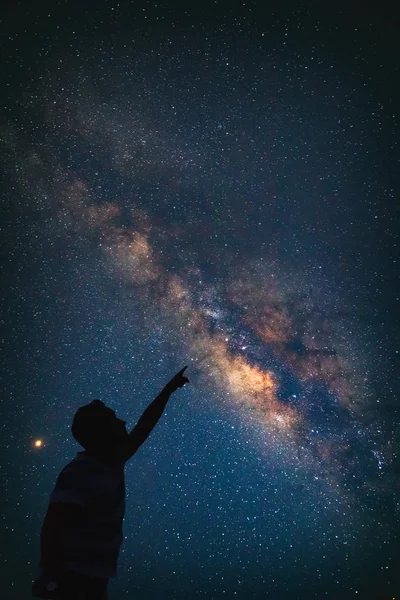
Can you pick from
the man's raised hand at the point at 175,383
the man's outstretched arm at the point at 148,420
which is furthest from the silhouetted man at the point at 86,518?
the man's raised hand at the point at 175,383

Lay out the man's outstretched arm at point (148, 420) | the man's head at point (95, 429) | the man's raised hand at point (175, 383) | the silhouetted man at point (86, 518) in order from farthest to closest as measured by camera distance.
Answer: the man's raised hand at point (175, 383) < the man's outstretched arm at point (148, 420) < the man's head at point (95, 429) < the silhouetted man at point (86, 518)

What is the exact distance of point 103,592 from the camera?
1497mm

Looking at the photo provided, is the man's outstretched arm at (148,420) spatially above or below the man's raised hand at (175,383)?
below

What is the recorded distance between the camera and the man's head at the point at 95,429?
167 cm

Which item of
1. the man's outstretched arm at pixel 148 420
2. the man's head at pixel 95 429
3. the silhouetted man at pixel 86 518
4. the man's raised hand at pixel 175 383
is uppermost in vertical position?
the man's raised hand at pixel 175 383

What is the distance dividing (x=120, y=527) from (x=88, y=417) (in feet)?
1.80

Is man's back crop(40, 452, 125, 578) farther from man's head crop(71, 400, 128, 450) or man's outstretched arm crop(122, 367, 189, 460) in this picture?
man's outstretched arm crop(122, 367, 189, 460)

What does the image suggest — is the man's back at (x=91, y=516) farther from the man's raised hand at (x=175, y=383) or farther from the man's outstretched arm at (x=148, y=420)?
the man's raised hand at (x=175, y=383)

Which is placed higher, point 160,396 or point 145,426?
point 160,396

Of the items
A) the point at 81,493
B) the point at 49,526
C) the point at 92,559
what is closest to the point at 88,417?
the point at 81,493

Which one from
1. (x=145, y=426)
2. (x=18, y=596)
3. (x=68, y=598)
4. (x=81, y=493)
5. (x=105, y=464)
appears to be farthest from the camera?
(x=18, y=596)

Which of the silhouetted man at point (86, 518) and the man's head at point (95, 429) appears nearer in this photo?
the silhouetted man at point (86, 518)

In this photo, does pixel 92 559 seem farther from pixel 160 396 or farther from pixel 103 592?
pixel 160 396

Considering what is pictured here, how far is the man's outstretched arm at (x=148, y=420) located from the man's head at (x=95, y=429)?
0.12 metres
